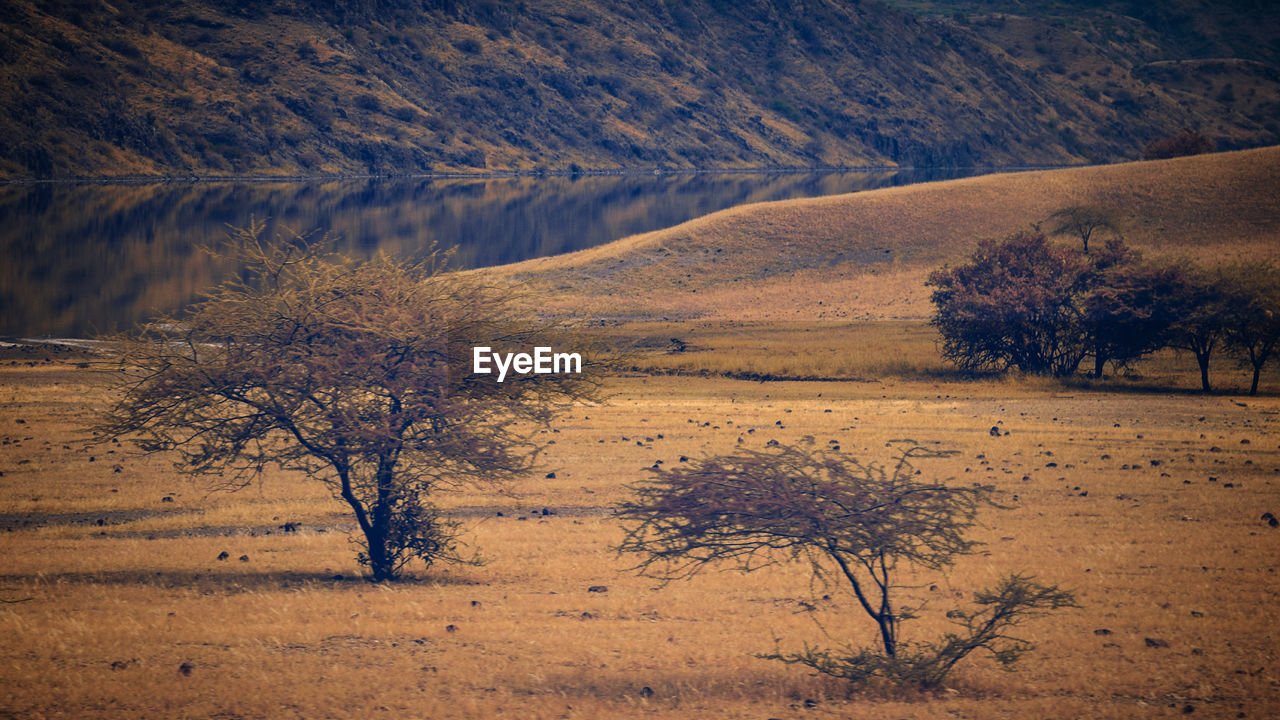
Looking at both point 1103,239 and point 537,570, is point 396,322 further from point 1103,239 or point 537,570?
point 1103,239

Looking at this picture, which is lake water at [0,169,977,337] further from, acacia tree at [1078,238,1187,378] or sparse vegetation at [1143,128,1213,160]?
sparse vegetation at [1143,128,1213,160]

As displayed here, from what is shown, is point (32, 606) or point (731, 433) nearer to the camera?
point (32, 606)

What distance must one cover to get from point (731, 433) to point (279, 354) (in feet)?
43.3

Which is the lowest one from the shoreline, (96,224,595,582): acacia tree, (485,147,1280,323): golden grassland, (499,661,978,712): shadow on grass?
(499,661,978,712): shadow on grass

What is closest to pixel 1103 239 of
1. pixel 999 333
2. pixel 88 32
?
pixel 999 333

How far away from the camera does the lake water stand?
57656 millimetres

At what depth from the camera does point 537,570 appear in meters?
16.7

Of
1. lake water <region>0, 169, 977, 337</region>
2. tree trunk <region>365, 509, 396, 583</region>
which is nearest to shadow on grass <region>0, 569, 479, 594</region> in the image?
tree trunk <region>365, 509, 396, 583</region>

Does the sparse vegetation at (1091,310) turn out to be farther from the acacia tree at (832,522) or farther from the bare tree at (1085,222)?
the acacia tree at (832,522)

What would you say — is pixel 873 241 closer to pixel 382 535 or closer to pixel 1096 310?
pixel 1096 310

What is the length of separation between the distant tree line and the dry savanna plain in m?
2.07

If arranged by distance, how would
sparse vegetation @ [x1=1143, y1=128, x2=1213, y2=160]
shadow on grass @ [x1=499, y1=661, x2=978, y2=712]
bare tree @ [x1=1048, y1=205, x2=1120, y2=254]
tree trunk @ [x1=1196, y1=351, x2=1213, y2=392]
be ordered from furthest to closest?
sparse vegetation @ [x1=1143, y1=128, x2=1213, y2=160] → bare tree @ [x1=1048, y1=205, x2=1120, y2=254] → tree trunk @ [x1=1196, y1=351, x2=1213, y2=392] → shadow on grass @ [x1=499, y1=661, x2=978, y2=712]

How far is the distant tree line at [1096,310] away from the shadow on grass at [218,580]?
28.9 metres

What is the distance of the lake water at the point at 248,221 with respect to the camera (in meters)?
57.7
